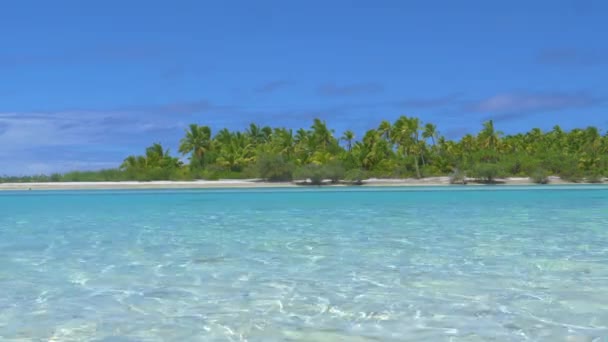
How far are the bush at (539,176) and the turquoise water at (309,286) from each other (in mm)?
50550

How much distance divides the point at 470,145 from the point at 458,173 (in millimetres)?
15517

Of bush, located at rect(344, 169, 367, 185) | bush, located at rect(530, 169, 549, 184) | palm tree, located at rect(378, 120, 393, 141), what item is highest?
palm tree, located at rect(378, 120, 393, 141)

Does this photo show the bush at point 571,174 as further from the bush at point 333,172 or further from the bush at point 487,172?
the bush at point 333,172

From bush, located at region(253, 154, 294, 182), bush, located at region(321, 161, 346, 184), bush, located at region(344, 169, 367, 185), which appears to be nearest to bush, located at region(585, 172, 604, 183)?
bush, located at region(344, 169, 367, 185)

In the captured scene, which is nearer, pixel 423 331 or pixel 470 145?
pixel 423 331

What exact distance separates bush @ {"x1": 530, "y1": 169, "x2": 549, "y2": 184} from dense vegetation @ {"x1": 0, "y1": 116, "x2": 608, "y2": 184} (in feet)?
0.32

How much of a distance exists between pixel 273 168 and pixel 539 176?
2581 cm

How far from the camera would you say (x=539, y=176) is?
61.0 meters

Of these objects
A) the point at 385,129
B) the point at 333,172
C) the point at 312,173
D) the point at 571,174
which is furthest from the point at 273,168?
the point at 571,174

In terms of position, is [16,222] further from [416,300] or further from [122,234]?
[416,300]

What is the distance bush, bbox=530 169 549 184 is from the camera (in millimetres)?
61000

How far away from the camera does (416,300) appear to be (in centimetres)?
616

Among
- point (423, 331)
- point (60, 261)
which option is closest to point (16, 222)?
point (60, 261)

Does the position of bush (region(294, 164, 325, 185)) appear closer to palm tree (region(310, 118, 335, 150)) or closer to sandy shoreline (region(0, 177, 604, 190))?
sandy shoreline (region(0, 177, 604, 190))
